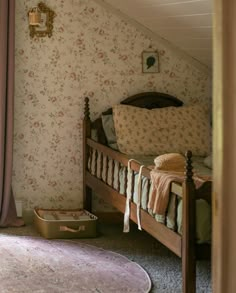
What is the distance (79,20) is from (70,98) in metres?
0.61

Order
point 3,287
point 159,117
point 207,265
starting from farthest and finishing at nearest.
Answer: point 159,117
point 207,265
point 3,287

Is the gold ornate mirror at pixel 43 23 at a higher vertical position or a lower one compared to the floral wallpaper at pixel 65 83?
higher

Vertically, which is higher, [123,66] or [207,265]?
[123,66]

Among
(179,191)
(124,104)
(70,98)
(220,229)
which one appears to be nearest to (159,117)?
(124,104)

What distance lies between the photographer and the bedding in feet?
8.17

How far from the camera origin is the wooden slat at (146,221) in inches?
105

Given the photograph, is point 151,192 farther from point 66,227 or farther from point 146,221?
point 66,227

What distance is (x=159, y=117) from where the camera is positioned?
421 cm

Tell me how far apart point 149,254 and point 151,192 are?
0.84m

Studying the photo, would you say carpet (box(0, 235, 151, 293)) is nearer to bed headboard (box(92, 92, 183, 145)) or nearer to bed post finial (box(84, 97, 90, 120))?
bed post finial (box(84, 97, 90, 120))

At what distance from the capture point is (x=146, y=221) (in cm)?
305

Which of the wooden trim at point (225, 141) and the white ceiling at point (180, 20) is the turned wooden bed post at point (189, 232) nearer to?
the white ceiling at point (180, 20)

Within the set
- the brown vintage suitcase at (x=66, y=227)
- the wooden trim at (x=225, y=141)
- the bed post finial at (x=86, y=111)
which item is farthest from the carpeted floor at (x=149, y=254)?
the wooden trim at (x=225, y=141)

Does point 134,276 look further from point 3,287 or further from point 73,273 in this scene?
point 3,287
